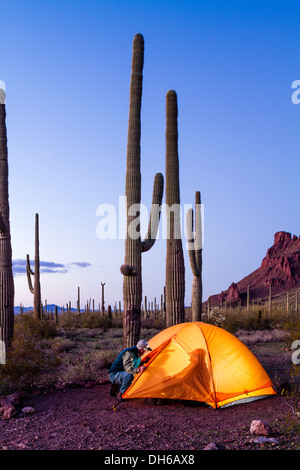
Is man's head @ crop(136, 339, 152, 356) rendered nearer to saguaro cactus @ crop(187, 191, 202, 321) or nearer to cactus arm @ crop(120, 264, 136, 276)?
cactus arm @ crop(120, 264, 136, 276)

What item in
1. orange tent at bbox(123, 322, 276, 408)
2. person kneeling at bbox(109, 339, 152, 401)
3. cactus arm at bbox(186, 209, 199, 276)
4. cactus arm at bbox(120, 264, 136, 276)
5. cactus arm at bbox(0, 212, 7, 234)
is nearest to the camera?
orange tent at bbox(123, 322, 276, 408)

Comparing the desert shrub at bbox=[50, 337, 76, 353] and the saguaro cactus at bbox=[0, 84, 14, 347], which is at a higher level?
the saguaro cactus at bbox=[0, 84, 14, 347]

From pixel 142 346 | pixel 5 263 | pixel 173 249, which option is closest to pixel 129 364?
pixel 142 346

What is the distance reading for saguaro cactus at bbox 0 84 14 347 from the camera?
1431cm

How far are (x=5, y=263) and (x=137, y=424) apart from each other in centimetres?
788

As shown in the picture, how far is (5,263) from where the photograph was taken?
1456 centimetres

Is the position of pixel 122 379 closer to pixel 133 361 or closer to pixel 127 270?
pixel 133 361

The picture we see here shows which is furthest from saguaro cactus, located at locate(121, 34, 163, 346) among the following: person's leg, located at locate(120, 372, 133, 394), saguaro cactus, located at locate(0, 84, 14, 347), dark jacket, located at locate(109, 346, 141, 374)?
saguaro cactus, located at locate(0, 84, 14, 347)

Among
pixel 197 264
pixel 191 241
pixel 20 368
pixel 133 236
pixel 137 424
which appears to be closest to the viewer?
pixel 137 424

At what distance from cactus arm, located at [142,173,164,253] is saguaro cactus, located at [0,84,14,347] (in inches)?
183

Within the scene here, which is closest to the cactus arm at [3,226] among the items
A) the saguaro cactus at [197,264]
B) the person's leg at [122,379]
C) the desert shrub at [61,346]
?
the desert shrub at [61,346]

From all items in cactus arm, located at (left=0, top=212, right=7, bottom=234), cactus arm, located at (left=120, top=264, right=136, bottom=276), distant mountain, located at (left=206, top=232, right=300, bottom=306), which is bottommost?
distant mountain, located at (left=206, top=232, right=300, bottom=306)
